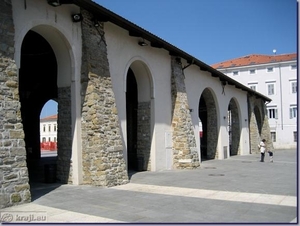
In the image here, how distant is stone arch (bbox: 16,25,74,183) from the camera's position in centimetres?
1041

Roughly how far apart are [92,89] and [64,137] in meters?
1.85

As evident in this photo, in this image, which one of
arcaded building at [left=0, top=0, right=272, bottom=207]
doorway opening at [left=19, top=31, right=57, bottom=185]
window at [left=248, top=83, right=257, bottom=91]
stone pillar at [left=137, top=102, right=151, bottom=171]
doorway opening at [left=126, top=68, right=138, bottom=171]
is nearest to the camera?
arcaded building at [left=0, top=0, right=272, bottom=207]

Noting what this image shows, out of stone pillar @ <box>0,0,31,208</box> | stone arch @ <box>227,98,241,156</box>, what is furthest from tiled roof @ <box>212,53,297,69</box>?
stone pillar @ <box>0,0,31,208</box>

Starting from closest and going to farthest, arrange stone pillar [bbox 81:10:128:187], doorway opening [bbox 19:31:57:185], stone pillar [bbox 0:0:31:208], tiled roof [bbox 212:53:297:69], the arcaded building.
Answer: stone pillar [bbox 0:0:31:208], the arcaded building, stone pillar [bbox 81:10:128:187], doorway opening [bbox 19:31:57:185], tiled roof [bbox 212:53:297:69]

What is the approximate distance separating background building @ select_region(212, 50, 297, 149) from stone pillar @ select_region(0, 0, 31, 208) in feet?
134

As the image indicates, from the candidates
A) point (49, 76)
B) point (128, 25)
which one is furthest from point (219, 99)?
point (128, 25)

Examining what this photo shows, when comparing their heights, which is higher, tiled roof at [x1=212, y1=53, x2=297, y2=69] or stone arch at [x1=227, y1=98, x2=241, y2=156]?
tiled roof at [x1=212, y1=53, x2=297, y2=69]

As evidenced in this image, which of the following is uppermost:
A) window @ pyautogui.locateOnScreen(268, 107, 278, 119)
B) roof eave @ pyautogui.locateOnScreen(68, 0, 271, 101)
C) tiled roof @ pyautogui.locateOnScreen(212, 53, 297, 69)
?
tiled roof @ pyautogui.locateOnScreen(212, 53, 297, 69)

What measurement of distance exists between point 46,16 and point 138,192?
19.0 feet

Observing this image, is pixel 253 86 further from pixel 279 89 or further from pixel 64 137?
pixel 64 137

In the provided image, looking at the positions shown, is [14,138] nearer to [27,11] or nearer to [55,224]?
[55,224]

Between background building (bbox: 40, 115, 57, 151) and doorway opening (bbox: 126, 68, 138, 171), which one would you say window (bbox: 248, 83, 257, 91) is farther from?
background building (bbox: 40, 115, 57, 151)

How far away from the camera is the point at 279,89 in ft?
143

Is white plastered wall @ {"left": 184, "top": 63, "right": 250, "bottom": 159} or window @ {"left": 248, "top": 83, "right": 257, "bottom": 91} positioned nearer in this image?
white plastered wall @ {"left": 184, "top": 63, "right": 250, "bottom": 159}
